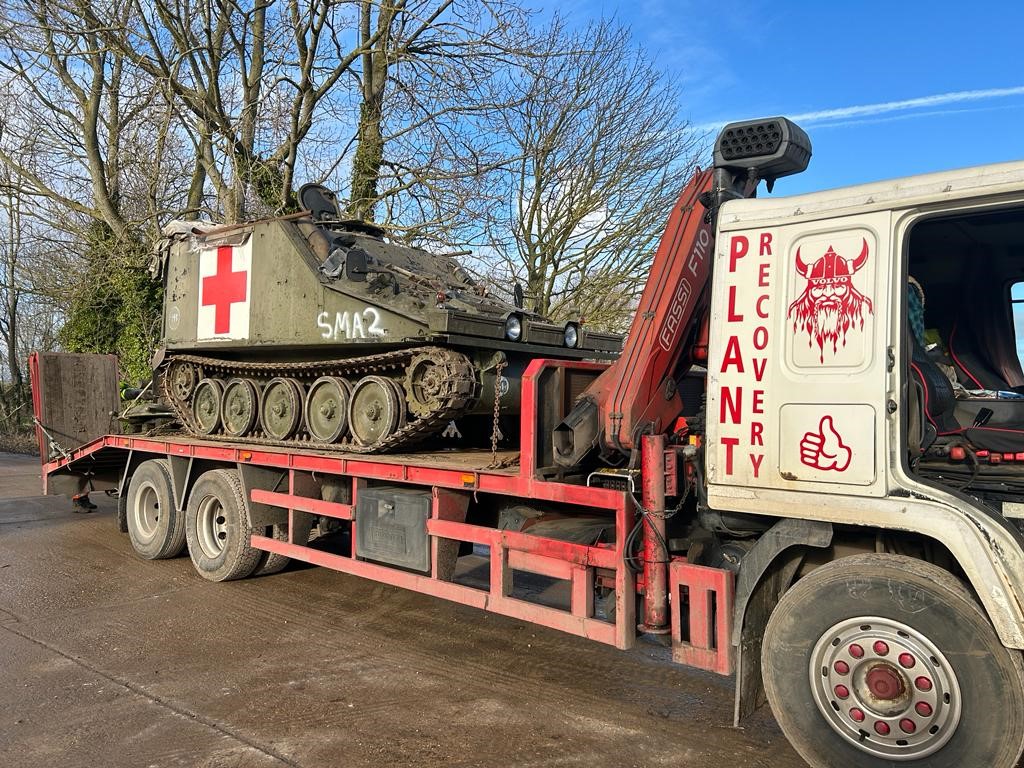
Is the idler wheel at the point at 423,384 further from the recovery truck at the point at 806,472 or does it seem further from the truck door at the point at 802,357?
the truck door at the point at 802,357

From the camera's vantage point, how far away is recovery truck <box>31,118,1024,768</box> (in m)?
3.18

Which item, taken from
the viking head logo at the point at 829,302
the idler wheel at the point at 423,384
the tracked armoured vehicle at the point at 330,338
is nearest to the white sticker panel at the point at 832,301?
the viking head logo at the point at 829,302

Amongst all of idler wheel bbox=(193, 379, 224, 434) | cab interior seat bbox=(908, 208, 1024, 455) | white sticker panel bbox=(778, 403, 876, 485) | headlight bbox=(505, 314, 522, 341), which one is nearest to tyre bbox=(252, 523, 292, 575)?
idler wheel bbox=(193, 379, 224, 434)

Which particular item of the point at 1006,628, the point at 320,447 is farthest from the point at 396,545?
the point at 1006,628

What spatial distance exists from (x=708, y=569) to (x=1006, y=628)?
1.27 m

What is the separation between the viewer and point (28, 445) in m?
24.3

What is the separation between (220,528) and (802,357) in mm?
5824

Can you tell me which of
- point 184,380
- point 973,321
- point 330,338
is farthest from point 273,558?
point 973,321

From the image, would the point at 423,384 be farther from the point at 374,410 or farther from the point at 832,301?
the point at 832,301

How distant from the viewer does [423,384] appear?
7.04 meters

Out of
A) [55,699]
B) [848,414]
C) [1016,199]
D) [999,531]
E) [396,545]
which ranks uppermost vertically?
[1016,199]

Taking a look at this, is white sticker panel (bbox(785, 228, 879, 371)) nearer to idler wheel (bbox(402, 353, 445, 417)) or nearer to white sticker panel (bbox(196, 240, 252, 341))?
idler wheel (bbox(402, 353, 445, 417))

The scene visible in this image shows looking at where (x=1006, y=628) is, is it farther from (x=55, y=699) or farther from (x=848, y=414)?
(x=55, y=699)

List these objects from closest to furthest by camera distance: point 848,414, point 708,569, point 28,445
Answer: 1. point 848,414
2. point 708,569
3. point 28,445
